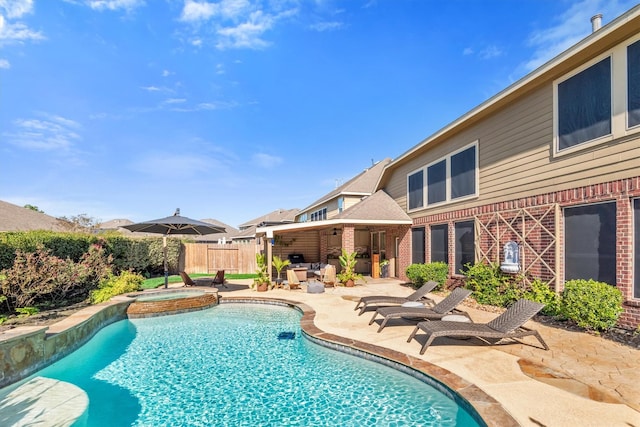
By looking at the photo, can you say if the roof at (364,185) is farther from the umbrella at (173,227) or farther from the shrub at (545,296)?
the shrub at (545,296)

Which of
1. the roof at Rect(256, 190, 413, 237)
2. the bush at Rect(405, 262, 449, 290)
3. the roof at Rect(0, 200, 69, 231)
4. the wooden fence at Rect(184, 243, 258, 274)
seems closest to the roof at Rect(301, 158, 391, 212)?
the roof at Rect(256, 190, 413, 237)

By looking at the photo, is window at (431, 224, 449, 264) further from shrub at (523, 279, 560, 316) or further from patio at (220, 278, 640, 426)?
patio at (220, 278, 640, 426)

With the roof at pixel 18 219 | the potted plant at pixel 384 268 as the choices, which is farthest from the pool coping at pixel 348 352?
the roof at pixel 18 219

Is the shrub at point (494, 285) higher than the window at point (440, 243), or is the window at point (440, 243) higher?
the window at point (440, 243)

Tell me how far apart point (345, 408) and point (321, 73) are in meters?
17.8

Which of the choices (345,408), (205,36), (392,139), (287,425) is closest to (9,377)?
(287,425)

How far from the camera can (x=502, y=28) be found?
14.6m

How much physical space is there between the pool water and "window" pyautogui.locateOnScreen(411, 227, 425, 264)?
850cm

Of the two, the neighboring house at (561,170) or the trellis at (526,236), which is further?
the trellis at (526,236)

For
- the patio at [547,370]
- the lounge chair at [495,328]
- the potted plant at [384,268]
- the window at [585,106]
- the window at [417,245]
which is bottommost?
the potted plant at [384,268]


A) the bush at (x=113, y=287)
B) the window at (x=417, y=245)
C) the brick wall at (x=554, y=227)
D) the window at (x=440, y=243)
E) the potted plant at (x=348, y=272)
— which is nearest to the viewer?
the brick wall at (x=554, y=227)

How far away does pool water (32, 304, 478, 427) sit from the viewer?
4.39 m

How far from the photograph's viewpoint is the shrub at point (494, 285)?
9.55 metres

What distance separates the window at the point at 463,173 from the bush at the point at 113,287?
43.5 ft
